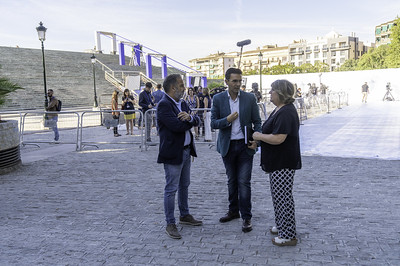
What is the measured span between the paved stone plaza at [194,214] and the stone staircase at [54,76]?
2053 cm

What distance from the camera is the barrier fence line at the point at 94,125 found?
10.5 metres

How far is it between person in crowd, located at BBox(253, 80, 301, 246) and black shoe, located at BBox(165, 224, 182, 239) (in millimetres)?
1031

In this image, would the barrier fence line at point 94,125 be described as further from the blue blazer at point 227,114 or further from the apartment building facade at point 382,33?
the apartment building facade at point 382,33

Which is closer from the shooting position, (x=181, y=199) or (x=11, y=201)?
(x=181, y=199)

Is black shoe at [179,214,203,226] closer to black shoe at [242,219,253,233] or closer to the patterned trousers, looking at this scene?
black shoe at [242,219,253,233]

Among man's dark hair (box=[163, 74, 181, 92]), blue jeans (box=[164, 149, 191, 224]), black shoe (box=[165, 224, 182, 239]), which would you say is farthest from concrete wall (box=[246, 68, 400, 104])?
black shoe (box=[165, 224, 182, 239])

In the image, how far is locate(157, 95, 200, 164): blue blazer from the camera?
3.92 meters

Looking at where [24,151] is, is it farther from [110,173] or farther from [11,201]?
[11,201]

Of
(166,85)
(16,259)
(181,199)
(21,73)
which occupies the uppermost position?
(21,73)

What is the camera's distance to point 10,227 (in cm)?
450

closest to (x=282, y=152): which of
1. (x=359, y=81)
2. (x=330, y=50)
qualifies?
(x=359, y=81)

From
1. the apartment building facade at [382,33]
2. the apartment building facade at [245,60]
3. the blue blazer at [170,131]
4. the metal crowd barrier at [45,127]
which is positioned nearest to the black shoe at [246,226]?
the blue blazer at [170,131]

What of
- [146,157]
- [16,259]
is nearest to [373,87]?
[146,157]

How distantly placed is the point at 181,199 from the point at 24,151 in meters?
7.54
